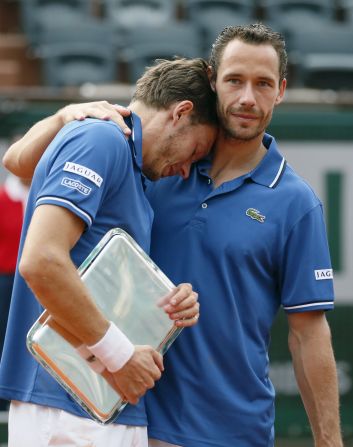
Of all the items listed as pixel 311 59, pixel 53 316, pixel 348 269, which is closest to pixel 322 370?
pixel 53 316

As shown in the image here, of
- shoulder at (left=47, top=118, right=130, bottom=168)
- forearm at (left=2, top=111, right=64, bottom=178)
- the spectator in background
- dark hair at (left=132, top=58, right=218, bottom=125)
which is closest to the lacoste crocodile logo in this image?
dark hair at (left=132, top=58, right=218, bottom=125)

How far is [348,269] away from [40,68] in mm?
3572

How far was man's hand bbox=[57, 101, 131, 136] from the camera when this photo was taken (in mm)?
3180

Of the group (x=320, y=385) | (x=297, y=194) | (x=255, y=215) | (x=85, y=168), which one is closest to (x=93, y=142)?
(x=85, y=168)

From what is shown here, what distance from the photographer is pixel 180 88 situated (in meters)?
3.33

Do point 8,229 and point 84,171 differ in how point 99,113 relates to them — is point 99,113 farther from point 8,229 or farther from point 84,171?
point 8,229

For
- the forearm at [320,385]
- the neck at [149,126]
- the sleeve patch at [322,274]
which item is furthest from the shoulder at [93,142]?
the forearm at [320,385]

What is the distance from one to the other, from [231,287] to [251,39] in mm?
763

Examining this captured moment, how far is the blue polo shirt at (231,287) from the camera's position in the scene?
11.2ft

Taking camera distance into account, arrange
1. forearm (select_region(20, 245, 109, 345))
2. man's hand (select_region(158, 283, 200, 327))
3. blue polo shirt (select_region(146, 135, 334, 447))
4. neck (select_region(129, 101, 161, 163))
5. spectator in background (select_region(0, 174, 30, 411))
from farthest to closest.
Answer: spectator in background (select_region(0, 174, 30, 411)) → blue polo shirt (select_region(146, 135, 334, 447)) → neck (select_region(129, 101, 161, 163)) → man's hand (select_region(158, 283, 200, 327)) → forearm (select_region(20, 245, 109, 345))

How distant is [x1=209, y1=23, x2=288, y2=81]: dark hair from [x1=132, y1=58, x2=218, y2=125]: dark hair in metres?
0.07

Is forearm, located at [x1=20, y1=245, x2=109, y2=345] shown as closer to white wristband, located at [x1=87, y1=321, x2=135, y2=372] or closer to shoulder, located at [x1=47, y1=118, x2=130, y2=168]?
white wristband, located at [x1=87, y1=321, x2=135, y2=372]

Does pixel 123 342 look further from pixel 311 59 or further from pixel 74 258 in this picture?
pixel 311 59

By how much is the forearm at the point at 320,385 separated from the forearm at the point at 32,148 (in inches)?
39.8
